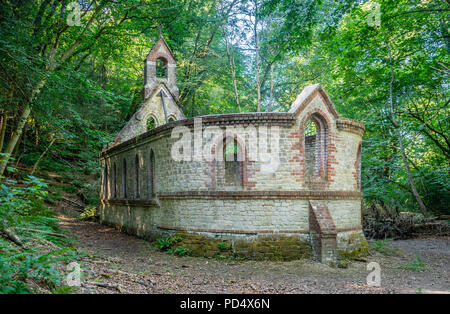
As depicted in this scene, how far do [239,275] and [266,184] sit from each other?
2983 mm

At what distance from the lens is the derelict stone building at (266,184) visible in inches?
402

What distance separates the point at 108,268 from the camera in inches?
322

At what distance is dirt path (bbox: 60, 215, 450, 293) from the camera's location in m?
7.16

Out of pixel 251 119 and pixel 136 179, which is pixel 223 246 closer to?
pixel 251 119

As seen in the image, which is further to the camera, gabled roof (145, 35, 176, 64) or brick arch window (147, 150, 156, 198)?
gabled roof (145, 35, 176, 64)

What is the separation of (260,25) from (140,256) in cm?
2351

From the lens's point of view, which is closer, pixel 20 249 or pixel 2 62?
pixel 20 249

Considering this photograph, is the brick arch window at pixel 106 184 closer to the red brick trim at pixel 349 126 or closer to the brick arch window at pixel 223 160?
the brick arch window at pixel 223 160

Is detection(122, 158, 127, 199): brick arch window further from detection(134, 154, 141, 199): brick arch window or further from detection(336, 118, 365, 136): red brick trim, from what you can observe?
detection(336, 118, 365, 136): red brick trim

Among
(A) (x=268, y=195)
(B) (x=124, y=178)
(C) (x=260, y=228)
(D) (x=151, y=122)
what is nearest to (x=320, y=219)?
(A) (x=268, y=195)

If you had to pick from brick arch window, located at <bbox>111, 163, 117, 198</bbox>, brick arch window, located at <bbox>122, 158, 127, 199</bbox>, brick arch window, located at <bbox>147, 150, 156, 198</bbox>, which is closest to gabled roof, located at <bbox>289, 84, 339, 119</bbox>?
brick arch window, located at <bbox>147, 150, 156, 198</bbox>

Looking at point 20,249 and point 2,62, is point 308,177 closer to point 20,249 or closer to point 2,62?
point 20,249

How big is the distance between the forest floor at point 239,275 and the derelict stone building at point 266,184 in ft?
2.35
